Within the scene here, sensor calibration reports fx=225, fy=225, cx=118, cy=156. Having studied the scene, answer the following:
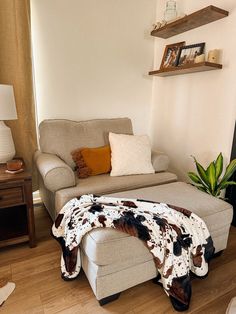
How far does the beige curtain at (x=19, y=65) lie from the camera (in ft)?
6.35

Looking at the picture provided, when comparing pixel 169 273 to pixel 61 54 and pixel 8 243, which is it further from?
pixel 61 54

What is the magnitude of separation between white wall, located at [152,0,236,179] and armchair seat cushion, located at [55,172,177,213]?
567 millimetres

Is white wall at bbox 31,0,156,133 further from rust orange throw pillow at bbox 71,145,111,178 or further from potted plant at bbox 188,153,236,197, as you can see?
potted plant at bbox 188,153,236,197

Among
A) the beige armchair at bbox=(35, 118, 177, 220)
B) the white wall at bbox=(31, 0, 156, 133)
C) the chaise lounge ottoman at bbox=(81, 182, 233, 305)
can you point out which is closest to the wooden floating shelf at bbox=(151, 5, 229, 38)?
the white wall at bbox=(31, 0, 156, 133)

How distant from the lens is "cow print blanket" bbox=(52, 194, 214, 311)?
123 centimetres

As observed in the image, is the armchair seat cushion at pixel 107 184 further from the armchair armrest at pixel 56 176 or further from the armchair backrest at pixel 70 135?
the armchair backrest at pixel 70 135

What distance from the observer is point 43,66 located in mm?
2254

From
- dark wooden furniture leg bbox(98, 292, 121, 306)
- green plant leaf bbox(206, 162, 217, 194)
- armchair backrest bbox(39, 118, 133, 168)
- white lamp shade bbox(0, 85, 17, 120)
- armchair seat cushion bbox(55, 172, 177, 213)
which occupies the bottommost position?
dark wooden furniture leg bbox(98, 292, 121, 306)

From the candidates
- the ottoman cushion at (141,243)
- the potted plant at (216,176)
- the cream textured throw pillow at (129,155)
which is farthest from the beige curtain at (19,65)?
the potted plant at (216,176)

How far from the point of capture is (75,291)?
137 centimetres

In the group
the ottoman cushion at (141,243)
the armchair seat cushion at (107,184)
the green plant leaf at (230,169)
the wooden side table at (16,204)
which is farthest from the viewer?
the green plant leaf at (230,169)

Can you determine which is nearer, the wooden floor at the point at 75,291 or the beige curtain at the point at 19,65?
the wooden floor at the point at 75,291

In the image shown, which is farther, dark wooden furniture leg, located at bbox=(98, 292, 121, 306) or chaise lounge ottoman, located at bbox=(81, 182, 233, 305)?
dark wooden furniture leg, located at bbox=(98, 292, 121, 306)

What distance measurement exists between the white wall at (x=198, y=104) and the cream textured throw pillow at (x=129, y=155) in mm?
610
